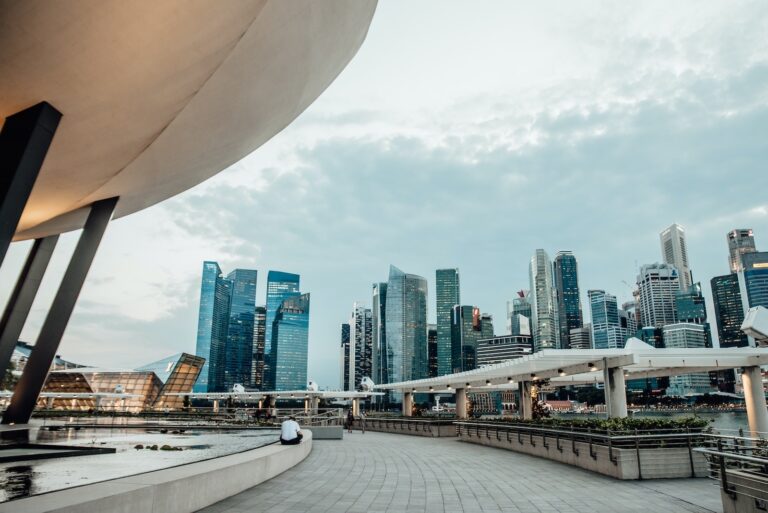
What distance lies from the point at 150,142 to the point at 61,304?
6.55 meters

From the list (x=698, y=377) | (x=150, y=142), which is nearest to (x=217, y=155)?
(x=150, y=142)

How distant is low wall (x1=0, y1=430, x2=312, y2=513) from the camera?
431 cm

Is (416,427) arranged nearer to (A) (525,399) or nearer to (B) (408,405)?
(A) (525,399)

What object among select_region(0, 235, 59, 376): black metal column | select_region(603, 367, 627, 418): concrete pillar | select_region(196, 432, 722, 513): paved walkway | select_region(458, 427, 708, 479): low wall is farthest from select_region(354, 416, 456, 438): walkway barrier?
select_region(0, 235, 59, 376): black metal column

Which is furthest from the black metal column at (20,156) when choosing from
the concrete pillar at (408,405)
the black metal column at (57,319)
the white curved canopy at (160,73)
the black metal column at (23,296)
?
the concrete pillar at (408,405)

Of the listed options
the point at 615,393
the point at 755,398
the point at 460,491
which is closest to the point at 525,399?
the point at 615,393

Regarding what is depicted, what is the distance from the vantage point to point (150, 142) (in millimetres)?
12281

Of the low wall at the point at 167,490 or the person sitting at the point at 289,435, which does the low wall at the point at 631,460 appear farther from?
the low wall at the point at 167,490

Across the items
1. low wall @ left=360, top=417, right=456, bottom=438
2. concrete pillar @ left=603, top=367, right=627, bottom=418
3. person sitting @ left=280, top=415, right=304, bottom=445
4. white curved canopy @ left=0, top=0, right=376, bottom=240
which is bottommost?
low wall @ left=360, top=417, right=456, bottom=438

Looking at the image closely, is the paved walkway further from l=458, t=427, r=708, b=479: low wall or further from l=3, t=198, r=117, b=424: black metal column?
l=3, t=198, r=117, b=424: black metal column

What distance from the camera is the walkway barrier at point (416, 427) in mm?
27453

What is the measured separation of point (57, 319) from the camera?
1489cm

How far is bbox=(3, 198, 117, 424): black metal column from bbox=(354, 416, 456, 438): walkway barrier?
62.1 feet

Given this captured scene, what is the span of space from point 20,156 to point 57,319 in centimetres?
805
